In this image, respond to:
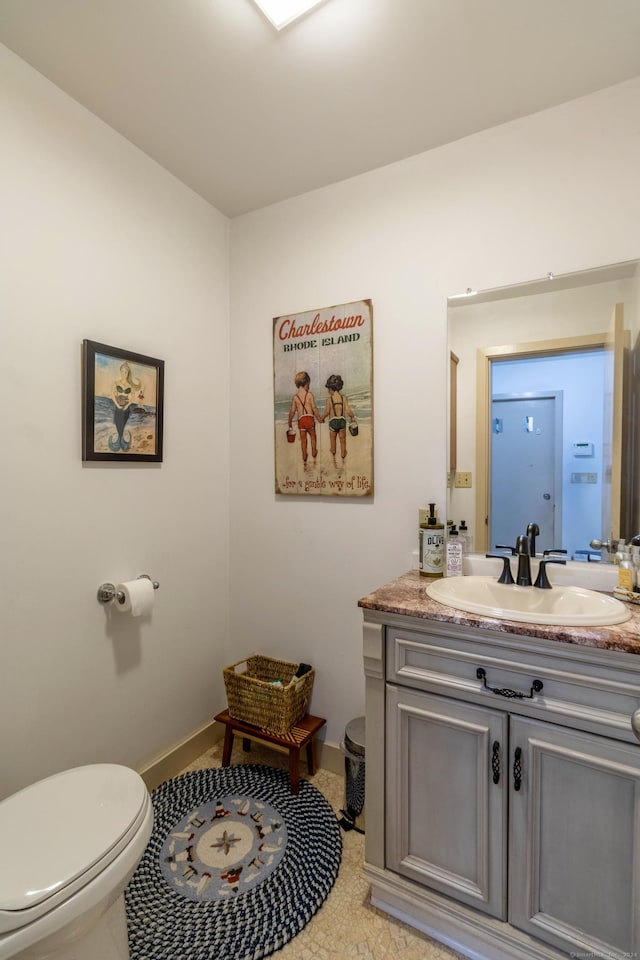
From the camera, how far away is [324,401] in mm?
1966

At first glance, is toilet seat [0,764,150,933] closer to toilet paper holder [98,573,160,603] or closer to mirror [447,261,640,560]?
toilet paper holder [98,573,160,603]

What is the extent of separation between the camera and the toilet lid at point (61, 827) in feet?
2.98

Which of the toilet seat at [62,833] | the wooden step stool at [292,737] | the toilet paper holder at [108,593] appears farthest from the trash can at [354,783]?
the toilet paper holder at [108,593]

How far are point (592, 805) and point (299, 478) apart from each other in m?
1.48

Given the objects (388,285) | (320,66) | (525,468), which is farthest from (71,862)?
(320,66)

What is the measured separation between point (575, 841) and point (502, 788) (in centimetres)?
18

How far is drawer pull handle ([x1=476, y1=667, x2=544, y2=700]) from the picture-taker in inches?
43.1

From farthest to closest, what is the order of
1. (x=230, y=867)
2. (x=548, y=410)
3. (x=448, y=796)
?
(x=548, y=410), (x=230, y=867), (x=448, y=796)

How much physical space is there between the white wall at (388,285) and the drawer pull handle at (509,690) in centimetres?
67

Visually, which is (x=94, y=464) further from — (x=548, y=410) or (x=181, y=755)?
(x=548, y=410)

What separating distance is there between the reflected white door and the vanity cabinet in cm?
60

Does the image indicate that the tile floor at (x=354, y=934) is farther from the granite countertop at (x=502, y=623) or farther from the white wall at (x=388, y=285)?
the granite countertop at (x=502, y=623)

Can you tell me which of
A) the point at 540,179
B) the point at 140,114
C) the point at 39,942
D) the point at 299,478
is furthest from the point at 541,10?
the point at 39,942

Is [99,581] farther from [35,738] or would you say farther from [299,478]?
[299,478]
